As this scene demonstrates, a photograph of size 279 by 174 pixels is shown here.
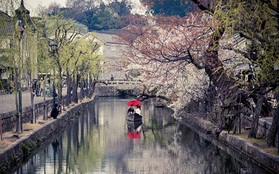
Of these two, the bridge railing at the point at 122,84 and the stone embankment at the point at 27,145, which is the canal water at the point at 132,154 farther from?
the bridge railing at the point at 122,84

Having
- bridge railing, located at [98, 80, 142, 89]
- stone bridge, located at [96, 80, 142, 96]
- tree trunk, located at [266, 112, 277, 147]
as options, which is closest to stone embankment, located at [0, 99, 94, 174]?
tree trunk, located at [266, 112, 277, 147]

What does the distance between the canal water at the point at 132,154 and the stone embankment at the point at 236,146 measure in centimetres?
36

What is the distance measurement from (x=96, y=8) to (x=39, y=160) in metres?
109

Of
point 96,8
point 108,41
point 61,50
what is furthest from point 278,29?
point 96,8

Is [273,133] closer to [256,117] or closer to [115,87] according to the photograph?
[256,117]

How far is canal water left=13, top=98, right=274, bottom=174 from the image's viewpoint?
A: 727 inches

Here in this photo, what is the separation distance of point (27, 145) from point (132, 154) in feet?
14.7

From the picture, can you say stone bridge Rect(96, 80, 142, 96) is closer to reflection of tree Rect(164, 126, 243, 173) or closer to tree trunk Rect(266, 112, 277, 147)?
reflection of tree Rect(164, 126, 243, 173)

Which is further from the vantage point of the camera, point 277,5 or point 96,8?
point 96,8

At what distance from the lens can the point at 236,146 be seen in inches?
893

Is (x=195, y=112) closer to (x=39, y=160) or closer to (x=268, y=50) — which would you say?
(x=39, y=160)

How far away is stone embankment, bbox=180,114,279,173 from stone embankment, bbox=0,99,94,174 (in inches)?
335

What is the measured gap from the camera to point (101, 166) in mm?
19016

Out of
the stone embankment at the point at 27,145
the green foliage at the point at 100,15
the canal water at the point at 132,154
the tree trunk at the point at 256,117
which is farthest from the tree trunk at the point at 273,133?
the green foliage at the point at 100,15
